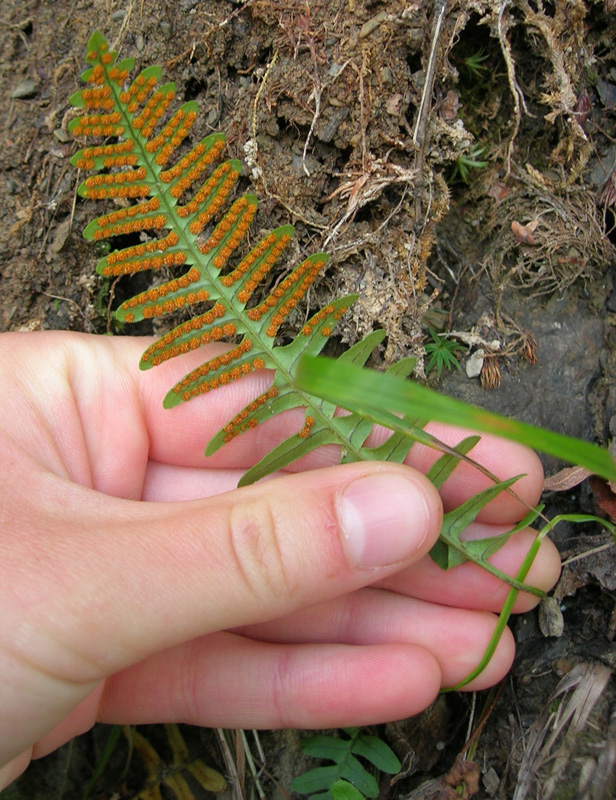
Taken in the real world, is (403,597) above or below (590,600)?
above

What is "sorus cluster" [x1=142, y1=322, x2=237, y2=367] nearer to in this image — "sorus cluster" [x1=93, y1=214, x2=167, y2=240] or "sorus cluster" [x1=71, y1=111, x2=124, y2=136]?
"sorus cluster" [x1=93, y1=214, x2=167, y2=240]

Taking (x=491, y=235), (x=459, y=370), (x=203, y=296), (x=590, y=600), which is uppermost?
→ (x=203, y=296)

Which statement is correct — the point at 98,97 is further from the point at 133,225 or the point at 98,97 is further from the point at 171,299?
the point at 171,299

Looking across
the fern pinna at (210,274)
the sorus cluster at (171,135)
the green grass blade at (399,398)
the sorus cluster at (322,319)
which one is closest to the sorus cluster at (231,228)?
the fern pinna at (210,274)

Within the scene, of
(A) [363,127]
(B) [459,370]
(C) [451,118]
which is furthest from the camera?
(B) [459,370]

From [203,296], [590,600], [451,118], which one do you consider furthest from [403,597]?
[451,118]

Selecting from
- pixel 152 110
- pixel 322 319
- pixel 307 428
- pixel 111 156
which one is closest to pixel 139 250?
pixel 111 156

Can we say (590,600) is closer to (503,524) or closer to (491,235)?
(503,524)
